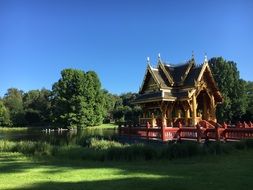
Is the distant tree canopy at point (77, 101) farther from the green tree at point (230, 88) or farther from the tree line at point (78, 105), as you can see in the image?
the green tree at point (230, 88)

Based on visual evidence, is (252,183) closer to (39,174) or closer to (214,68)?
(39,174)

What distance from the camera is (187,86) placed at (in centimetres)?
3084

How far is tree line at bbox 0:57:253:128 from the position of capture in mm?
58719

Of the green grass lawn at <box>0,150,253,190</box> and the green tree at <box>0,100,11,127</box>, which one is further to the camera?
the green tree at <box>0,100,11,127</box>

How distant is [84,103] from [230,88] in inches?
1915

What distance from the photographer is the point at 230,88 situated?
59219 millimetres

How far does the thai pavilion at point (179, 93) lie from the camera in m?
30.1

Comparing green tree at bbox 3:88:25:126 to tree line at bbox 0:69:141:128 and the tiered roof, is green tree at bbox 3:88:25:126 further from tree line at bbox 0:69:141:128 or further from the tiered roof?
the tiered roof

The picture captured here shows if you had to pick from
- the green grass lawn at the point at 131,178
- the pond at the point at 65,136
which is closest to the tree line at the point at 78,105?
the pond at the point at 65,136

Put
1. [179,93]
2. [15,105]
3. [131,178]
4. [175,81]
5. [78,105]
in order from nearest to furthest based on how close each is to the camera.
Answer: [131,178]
[179,93]
[175,81]
[78,105]
[15,105]

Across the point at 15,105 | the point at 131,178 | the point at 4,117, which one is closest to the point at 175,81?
the point at 131,178

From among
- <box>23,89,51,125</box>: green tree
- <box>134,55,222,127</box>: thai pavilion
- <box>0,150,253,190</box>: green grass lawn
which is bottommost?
<box>0,150,253,190</box>: green grass lawn

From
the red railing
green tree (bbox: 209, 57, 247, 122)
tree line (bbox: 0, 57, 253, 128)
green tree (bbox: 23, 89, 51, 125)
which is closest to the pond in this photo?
the red railing

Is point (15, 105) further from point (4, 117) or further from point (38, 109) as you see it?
point (4, 117)
